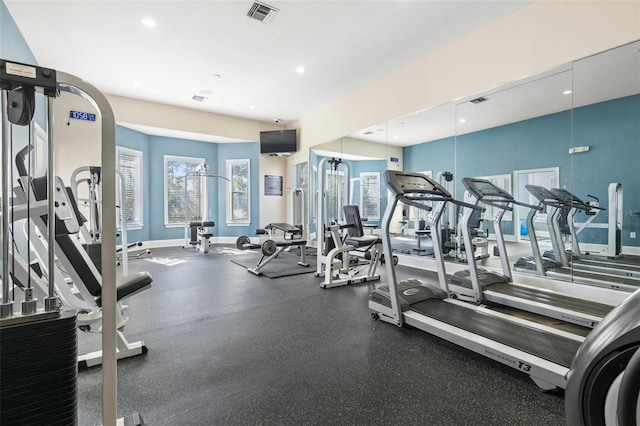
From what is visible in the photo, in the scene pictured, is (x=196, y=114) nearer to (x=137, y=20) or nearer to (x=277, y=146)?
(x=277, y=146)

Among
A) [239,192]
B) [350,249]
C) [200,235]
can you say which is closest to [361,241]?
[350,249]

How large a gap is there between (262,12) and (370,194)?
4678 millimetres

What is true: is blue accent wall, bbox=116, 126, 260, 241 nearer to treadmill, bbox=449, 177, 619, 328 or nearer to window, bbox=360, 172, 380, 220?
window, bbox=360, 172, 380, 220

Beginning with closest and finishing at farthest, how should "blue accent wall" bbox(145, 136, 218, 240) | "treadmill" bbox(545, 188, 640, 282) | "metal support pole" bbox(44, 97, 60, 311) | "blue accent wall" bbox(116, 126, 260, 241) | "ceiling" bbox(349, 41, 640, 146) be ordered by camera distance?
"metal support pole" bbox(44, 97, 60, 311), "ceiling" bbox(349, 41, 640, 146), "treadmill" bbox(545, 188, 640, 282), "blue accent wall" bbox(116, 126, 260, 241), "blue accent wall" bbox(145, 136, 218, 240)

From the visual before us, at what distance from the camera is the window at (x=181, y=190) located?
750 centimetres

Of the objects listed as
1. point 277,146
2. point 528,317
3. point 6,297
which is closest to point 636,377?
point 6,297

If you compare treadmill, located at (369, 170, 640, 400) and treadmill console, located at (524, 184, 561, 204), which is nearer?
treadmill, located at (369, 170, 640, 400)

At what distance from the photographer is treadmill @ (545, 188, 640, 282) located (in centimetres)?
339

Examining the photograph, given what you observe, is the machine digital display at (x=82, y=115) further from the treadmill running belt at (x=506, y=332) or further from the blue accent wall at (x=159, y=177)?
the treadmill running belt at (x=506, y=332)

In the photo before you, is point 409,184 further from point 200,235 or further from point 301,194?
point 200,235

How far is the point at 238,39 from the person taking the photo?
12.9ft

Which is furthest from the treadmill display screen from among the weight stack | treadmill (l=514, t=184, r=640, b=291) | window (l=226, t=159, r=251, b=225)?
window (l=226, t=159, r=251, b=225)

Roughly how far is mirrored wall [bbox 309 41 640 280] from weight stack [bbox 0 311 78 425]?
447 cm

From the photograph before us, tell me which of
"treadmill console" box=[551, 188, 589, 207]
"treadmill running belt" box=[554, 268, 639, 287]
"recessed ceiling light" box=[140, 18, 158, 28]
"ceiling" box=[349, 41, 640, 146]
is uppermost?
"recessed ceiling light" box=[140, 18, 158, 28]
